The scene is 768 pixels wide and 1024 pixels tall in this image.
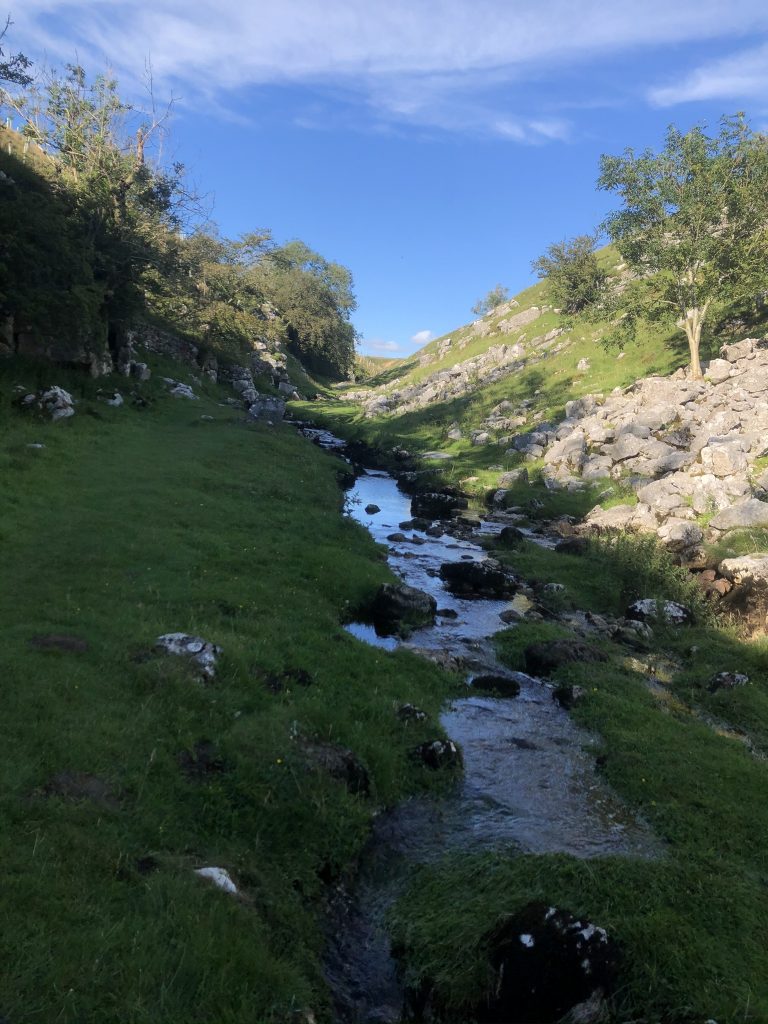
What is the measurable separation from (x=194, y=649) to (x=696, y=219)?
49.5 m

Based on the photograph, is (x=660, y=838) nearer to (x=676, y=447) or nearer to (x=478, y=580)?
(x=478, y=580)

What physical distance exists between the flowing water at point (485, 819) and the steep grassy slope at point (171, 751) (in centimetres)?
52

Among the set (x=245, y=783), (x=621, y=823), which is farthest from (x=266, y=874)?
(x=621, y=823)

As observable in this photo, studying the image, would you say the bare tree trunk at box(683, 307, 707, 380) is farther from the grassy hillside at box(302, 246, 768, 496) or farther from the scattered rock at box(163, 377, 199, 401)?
the scattered rock at box(163, 377, 199, 401)

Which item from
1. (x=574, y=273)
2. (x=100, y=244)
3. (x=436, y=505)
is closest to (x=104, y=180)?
(x=100, y=244)

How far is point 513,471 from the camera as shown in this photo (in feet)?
156

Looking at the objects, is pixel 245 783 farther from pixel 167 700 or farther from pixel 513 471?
pixel 513 471

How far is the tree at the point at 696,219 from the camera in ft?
149

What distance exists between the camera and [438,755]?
13.2 meters

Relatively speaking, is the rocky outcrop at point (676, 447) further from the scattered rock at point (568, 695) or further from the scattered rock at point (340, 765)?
the scattered rock at point (340, 765)

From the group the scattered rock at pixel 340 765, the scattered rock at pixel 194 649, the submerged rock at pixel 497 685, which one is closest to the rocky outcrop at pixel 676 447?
the submerged rock at pixel 497 685

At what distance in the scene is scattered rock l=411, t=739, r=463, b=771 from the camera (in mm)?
13109

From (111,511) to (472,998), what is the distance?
20.9 m

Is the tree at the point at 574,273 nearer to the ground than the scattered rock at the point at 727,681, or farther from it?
farther from it
